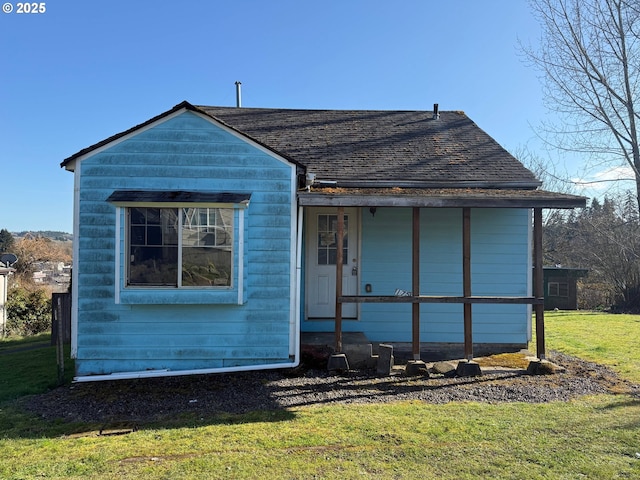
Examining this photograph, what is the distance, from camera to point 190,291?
20.6 ft

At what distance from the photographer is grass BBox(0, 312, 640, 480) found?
137 inches

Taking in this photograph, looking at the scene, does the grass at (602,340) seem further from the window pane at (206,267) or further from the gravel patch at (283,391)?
the window pane at (206,267)

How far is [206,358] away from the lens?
6.47 meters

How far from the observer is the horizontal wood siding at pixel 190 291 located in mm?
6285

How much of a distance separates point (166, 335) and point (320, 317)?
292 centimetres

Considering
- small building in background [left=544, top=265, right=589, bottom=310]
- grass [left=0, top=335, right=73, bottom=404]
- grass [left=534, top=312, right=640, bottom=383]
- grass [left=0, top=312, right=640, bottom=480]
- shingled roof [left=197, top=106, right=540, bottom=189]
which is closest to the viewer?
grass [left=0, top=312, right=640, bottom=480]

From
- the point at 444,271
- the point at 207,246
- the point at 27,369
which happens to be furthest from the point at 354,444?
the point at 27,369

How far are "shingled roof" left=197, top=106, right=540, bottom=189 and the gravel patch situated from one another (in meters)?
3.50

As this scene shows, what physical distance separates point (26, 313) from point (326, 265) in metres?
11.9

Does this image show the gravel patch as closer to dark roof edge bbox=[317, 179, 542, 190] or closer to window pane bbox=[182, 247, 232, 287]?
window pane bbox=[182, 247, 232, 287]

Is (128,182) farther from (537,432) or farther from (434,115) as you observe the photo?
(434,115)

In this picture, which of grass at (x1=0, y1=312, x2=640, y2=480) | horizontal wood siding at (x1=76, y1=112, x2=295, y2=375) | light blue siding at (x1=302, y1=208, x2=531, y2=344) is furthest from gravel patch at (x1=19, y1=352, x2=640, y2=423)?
light blue siding at (x1=302, y1=208, x2=531, y2=344)

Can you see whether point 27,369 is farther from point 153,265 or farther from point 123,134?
point 123,134

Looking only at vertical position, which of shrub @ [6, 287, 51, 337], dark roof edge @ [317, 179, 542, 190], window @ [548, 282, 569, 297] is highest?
dark roof edge @ [317, 179, 542, 190]
